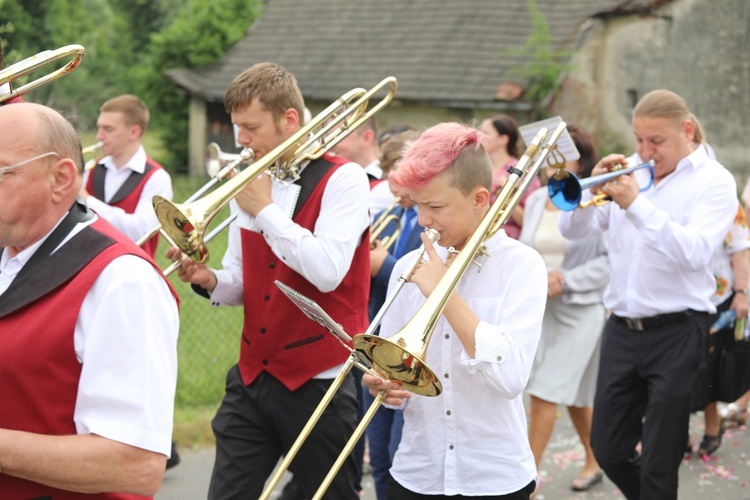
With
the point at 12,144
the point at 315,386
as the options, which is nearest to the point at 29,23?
the point at 315,386

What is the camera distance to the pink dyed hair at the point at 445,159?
9.70 ft

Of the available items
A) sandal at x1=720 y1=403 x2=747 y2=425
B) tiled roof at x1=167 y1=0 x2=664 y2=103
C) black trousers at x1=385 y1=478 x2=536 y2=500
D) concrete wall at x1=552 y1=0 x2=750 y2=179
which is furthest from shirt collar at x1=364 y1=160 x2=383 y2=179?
concrete wall at x1=552 y1=0 x2=750 y2=179

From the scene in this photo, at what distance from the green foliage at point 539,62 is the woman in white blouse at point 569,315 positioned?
10.7 meters

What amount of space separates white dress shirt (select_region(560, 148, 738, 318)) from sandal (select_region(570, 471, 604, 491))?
1460 millimetres

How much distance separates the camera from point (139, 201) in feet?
19.0

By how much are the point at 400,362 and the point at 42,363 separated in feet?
3.20

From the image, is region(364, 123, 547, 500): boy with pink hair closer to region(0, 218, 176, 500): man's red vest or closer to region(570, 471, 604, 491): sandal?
region(0, 218, 176, 500): man's red vest

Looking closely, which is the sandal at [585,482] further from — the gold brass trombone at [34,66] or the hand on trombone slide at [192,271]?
the gold brass trombone at [34,66]

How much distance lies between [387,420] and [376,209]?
1.27 m

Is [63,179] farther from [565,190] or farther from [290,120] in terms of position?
[565,190]

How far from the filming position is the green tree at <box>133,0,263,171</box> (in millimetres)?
24594

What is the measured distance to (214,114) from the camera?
2320 centimetres

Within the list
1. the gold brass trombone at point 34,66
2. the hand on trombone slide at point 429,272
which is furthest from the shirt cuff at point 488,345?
the gold brass trombone at point 34,66

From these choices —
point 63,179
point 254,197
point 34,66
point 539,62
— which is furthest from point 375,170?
point 539,62
